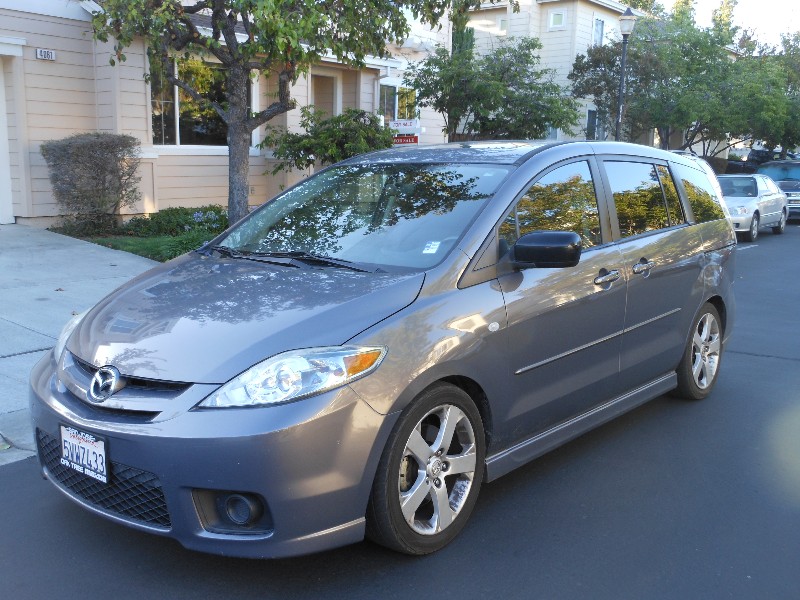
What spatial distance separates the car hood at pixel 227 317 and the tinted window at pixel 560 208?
0.79 m

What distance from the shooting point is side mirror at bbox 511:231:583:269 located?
156 inches

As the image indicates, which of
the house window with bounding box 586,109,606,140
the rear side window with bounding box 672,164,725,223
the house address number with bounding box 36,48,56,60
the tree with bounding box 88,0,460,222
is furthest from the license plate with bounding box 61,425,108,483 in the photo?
the house window with bounding box 586,109,606,140

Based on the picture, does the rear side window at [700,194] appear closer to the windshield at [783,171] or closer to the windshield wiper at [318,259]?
the windshield wiper at [318,259]

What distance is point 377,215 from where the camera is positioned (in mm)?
4504

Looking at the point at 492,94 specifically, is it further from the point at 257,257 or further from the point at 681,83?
the point at 257,257

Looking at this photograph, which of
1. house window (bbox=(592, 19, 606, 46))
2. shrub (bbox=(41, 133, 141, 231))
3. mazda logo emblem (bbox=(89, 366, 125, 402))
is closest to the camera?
mazda logo emblem (bbox=(89, 366, 125, 402))

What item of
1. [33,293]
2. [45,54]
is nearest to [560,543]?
[33,293]

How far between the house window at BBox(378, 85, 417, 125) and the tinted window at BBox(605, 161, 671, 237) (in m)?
14.0

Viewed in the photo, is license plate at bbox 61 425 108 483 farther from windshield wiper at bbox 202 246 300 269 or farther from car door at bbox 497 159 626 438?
car door at bbox 497 159 626 438

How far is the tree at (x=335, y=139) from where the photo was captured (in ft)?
44.5

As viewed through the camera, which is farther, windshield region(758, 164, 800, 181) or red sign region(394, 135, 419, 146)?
windshield region(758, 164, 800, 181)

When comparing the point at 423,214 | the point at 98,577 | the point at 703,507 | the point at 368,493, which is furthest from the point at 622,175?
the point at 98,577

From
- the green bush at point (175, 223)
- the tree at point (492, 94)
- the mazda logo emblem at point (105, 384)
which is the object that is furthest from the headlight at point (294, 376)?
the tree at point (492, 94)

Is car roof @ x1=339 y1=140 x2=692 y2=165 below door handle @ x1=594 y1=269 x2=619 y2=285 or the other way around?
the other way around
